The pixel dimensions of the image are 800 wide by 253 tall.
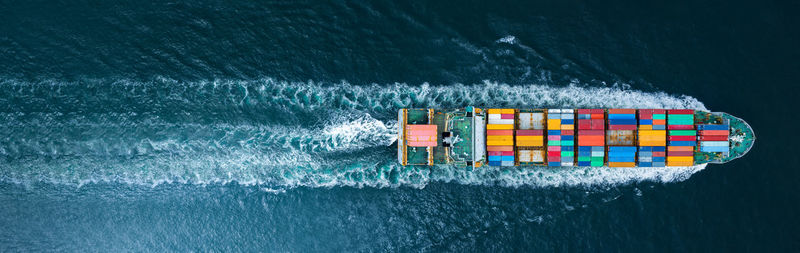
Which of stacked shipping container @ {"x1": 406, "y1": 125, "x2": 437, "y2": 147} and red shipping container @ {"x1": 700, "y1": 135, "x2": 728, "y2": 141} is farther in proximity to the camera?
red shipping container @ {"x1": 700, "y1": 135, "x2": 728, "y2": 141}

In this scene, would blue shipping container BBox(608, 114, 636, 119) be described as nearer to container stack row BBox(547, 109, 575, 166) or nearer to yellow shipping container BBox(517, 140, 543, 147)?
container stack row BBox(547, 109, 575, 166)

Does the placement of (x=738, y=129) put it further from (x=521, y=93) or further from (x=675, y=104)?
(x=521, y=93)

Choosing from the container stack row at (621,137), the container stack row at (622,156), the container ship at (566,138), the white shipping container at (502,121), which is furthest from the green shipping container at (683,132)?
the white shipping container at (502,121)

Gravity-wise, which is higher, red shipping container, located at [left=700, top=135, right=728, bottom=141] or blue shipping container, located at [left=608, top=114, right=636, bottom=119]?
blue shipping container, located at [left=608, top=114, right=636, bottom=119]

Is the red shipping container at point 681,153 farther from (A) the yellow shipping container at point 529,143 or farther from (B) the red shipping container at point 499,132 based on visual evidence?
(B) the red shipping container at point 499,132

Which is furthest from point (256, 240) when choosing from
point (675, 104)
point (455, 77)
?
point (675, 104)

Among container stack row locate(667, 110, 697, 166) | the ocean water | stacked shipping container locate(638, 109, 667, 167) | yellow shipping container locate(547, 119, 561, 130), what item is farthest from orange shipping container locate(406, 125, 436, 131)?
container stack row locate(667, 110, 697, 166)
